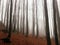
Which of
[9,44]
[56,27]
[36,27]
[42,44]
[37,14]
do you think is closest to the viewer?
[56,27]

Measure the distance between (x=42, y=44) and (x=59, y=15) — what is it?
32.8 inches

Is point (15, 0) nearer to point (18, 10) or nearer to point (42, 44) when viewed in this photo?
point (18, 10)

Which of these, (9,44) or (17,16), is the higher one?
(17,16)

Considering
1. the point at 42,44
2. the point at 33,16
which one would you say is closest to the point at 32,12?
the point at 33,16

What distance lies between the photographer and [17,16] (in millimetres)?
2465

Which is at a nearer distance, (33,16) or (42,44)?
(42,44)

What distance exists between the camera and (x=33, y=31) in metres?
2.47

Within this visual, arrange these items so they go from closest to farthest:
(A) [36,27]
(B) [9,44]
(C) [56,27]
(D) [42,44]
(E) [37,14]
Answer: (C) [56,27] → (B) [9,44] → (D) [42,44] → (E) [37,14] → (A) [36,27]

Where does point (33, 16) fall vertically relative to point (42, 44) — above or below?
above

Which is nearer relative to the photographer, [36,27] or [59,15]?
[59,15]

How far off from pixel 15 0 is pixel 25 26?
48cm

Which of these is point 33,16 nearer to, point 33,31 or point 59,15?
point 33,31

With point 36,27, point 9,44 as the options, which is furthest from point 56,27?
point 36,27

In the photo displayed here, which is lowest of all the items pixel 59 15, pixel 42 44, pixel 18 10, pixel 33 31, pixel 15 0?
pixel 42 44
